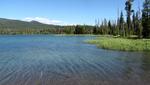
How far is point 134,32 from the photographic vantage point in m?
108

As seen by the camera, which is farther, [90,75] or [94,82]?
[90,75]

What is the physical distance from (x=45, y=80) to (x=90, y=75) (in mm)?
3540

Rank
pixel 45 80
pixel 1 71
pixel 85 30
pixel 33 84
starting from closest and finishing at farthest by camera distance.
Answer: pixel 33 84 < pixel 45 80 < pixel 1 71 < pixel 85 30

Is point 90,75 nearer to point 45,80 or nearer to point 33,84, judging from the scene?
point 45,80

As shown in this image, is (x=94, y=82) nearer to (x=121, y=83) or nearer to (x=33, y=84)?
(x=121, y=83)

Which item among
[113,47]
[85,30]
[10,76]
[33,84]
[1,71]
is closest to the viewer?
[33,84]

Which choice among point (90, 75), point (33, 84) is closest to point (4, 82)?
point (33, 84)

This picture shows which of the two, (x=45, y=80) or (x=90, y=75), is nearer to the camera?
(x=45, y=80)

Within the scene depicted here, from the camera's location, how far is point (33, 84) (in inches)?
647

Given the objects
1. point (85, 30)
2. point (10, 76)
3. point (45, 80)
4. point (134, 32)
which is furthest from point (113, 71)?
point (85, 30)

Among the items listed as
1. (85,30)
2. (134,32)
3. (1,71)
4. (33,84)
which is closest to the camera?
(33,84)

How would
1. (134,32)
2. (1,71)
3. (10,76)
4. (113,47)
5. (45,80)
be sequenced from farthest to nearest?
(134,32), (113,47), (1,71), (10,76), (45,80)

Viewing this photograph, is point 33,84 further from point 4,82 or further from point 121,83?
point 121,83

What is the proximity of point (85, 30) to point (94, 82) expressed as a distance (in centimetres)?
18158
